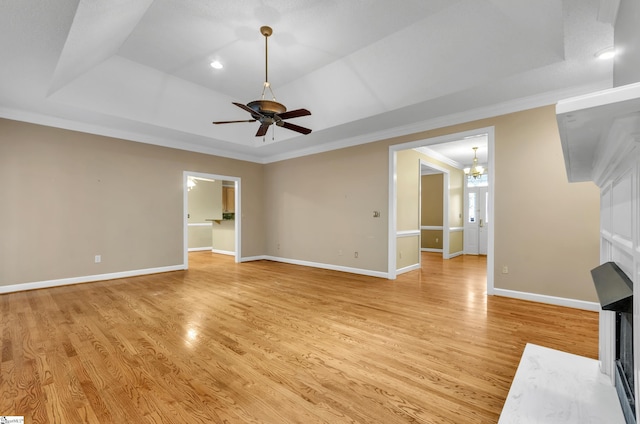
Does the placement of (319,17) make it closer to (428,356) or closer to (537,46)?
(537,46)

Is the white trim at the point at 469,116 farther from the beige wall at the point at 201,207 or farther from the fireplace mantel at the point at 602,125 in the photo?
the beige wall at the point at 201,207

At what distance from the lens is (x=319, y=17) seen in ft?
10.0

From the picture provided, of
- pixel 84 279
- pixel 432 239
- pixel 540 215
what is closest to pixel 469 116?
pixel 540 215

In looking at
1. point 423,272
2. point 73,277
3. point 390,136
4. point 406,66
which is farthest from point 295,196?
point 73,277

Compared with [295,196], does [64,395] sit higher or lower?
lower

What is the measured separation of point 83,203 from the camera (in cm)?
483

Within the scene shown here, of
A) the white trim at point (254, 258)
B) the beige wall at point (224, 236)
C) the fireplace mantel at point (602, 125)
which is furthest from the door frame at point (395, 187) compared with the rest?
the beige wall at point (224, 236)

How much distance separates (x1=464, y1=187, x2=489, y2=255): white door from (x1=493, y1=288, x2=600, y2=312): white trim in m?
5.06

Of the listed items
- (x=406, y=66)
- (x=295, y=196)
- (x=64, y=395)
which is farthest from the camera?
(x=295, y=196)

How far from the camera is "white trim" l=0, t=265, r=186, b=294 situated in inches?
166

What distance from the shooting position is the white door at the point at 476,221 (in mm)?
8500

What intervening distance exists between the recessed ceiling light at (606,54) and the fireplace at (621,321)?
261cm

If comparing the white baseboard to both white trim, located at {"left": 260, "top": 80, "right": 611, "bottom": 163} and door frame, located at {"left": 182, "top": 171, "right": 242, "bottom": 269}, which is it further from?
white trim, located at {"left": 260, "top": 80, "right": 611, "bottom": 163}

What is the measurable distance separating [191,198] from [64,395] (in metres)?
8.43
